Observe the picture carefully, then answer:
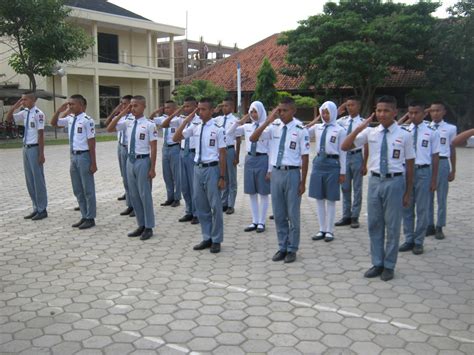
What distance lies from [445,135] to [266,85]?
58.8 ft

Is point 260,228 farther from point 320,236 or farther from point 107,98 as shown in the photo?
point 107,98

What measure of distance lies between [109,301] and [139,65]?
96.2 ft

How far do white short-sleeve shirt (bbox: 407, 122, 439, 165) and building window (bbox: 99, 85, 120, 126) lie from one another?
27339 millimetres

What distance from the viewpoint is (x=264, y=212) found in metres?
7.07

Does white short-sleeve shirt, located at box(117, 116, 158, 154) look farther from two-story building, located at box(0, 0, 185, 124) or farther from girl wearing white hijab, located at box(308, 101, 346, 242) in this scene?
two-story building, located at box(0, 0, 185, 124)

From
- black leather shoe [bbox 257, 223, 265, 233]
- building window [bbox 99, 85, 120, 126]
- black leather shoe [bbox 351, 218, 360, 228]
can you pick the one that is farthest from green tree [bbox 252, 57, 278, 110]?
black leather shoe [bbox 257, 223, 265, 233]

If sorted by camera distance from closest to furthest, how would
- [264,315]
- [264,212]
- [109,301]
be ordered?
[264,315] → [109,301] → [264,212]

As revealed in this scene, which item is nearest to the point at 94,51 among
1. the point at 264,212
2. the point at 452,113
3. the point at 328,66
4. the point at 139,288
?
the point at 328,66

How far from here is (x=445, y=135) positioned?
20.9 feet

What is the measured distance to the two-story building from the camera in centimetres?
2777

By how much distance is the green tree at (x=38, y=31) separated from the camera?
18688 millimetres

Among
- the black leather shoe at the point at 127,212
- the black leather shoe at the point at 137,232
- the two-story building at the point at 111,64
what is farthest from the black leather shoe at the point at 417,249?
the two-story building at the point at 111,64

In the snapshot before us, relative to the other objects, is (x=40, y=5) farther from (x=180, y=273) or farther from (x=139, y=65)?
(x=180, y=273)

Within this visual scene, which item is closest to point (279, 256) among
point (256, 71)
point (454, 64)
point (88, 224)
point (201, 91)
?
point (88, 224)
